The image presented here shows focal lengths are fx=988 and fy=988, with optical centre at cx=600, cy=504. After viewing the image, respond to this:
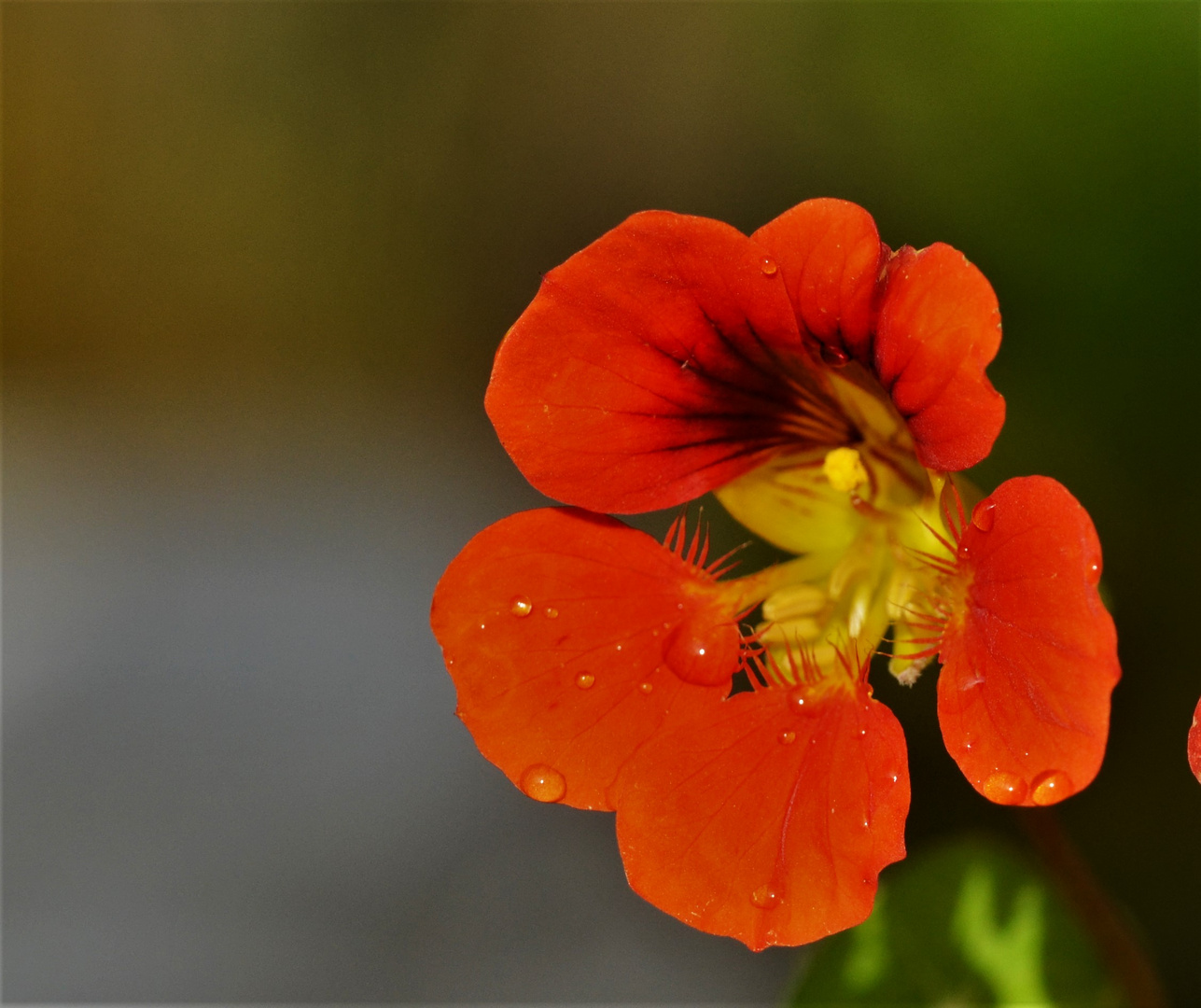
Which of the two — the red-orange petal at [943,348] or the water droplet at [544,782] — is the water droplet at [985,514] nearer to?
the red-orange petal at [943,348]

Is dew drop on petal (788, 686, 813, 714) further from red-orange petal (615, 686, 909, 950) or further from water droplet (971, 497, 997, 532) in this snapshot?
water droplet (971, 497, 997, 532)

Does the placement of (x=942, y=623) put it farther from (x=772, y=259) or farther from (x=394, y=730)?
(x=394, y=730)

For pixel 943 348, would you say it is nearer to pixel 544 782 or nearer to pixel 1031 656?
pixel 1031 656

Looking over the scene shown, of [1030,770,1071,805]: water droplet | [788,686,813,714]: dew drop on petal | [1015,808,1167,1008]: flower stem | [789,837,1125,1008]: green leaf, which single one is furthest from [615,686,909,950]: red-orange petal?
[789,837,1125,1008]: green leaf

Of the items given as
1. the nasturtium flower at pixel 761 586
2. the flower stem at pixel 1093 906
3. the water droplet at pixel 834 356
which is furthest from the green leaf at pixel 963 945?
the water droplet at pixel 834 356

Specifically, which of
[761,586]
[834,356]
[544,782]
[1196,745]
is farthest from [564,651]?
[1196,745]

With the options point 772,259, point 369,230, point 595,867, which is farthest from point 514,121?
point 595,867

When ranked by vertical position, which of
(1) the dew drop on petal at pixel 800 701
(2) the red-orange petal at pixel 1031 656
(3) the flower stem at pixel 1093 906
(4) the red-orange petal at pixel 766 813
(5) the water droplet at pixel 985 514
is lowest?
(3) the flower stem at pixel 1093 906
